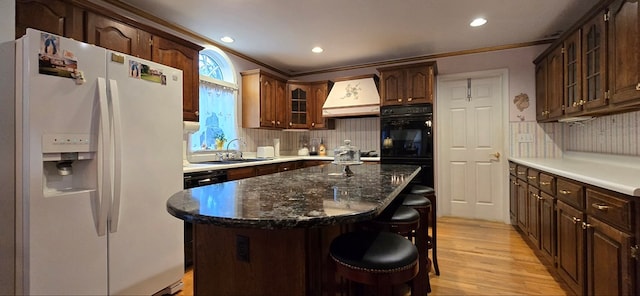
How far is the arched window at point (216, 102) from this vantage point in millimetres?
3617

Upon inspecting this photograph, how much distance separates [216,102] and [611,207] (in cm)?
382

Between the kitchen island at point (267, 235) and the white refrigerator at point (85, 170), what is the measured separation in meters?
0.83

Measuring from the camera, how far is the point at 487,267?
254cm

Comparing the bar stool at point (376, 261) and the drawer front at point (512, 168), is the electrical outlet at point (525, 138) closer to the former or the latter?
the drawer front at point (512, 168)

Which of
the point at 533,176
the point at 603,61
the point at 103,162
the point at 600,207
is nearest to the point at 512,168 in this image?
the point at 533,176

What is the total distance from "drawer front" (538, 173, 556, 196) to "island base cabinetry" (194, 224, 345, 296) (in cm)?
202

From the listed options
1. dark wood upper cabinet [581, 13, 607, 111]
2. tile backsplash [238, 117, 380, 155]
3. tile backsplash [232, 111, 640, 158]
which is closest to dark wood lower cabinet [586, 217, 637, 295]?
dark wood upper cabinet [581, 13, 607, 111]

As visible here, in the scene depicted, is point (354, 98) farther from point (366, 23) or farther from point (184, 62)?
point (184, 62)

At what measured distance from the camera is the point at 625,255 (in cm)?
138

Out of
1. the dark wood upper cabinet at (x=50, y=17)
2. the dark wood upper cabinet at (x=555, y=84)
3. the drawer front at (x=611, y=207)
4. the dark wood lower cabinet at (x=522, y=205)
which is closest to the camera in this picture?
the drawer front at (x=611, y=207)

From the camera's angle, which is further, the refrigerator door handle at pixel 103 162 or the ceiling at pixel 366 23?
the ceiling at pixel 366 23

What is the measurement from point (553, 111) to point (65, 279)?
430 centimetres

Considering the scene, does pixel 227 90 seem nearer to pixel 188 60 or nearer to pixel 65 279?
pixel 188 60

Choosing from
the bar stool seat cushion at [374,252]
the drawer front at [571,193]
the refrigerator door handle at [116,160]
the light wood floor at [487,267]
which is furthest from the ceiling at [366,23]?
the light wood floor at [487,267]
